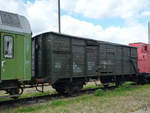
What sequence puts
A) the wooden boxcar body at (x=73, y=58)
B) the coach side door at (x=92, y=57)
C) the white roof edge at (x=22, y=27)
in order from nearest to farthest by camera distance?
the white roof edge at (x=22, y=27) < the wooden boxcar body at (x=73, y=58) < the coach side door at (x=92, y=57)

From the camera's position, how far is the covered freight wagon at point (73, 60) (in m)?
8.18

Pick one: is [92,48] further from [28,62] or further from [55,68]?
[28,62]

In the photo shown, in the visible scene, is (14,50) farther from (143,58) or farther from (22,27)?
(143,58)

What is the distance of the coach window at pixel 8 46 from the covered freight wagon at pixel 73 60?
198 centimetres

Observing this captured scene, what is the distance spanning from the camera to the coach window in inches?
250

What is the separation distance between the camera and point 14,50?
6.59 metres

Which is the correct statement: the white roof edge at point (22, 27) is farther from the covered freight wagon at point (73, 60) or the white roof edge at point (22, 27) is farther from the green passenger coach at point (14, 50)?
the covered freight wagon at point (73, 60)

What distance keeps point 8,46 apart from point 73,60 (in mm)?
3740

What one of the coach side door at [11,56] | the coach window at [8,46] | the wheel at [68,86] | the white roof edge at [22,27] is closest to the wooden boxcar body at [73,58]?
the wheel at [68,86]

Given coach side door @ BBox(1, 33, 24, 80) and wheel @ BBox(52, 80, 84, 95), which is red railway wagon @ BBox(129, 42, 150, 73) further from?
coach side door @ BBox(1, 33, 24, 80)

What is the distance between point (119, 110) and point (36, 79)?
13.2 ft

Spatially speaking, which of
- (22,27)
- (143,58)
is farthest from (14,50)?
(143,58)

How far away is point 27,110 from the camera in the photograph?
6.27 metres

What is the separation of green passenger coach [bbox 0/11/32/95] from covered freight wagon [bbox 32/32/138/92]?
4.05ft
